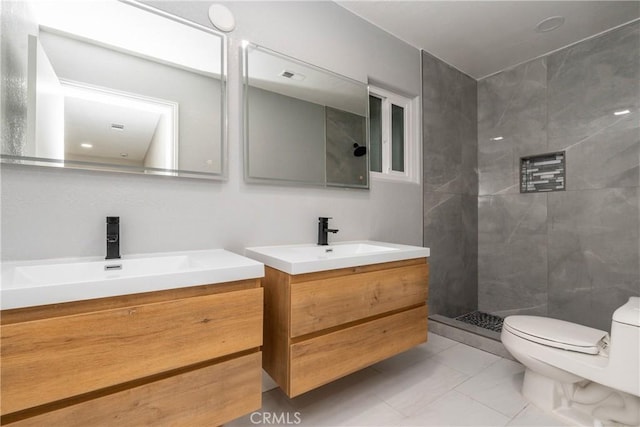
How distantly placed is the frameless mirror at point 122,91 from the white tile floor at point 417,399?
1265 mm

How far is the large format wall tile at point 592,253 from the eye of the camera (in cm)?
216

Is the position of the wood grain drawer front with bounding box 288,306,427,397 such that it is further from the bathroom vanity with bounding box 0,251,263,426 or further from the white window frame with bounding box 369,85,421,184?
the white window frame with bounding box 369,85,421,184

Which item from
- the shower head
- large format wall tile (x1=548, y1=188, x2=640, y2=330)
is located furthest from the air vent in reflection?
large format wall tile (x1=548, y1=188, x2=640, y2=330)

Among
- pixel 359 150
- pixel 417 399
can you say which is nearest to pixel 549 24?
pixel 359 150

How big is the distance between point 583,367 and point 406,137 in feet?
6.03

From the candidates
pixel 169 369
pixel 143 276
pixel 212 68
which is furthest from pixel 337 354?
pixel 212 68

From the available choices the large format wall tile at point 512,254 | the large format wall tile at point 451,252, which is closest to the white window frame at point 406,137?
the large format wall tile at point 451,252

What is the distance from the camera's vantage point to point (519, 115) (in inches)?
108

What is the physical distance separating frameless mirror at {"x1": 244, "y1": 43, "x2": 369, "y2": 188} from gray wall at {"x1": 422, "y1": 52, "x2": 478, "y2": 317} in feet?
2.65

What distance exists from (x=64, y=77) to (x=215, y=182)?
71 cm

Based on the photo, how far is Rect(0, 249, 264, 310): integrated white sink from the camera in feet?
2.53

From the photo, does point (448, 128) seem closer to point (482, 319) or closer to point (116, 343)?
point (482, 319)

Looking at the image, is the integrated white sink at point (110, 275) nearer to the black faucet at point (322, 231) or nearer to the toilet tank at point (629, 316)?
the black faucet at point (322, 231)

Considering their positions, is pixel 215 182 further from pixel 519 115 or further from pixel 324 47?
pixel 519 115
